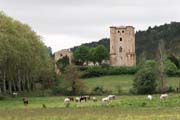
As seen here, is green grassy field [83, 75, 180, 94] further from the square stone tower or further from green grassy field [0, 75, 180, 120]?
the square stone tower

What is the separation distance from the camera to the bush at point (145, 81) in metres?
97.2

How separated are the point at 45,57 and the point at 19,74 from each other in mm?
9376

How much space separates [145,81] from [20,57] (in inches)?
800

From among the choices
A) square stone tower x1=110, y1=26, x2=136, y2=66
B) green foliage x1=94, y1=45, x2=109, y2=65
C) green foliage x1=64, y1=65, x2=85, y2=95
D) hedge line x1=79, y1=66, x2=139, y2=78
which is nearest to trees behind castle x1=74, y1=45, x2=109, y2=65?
green foliage x1=94, y1=45, x2=109, y2=65

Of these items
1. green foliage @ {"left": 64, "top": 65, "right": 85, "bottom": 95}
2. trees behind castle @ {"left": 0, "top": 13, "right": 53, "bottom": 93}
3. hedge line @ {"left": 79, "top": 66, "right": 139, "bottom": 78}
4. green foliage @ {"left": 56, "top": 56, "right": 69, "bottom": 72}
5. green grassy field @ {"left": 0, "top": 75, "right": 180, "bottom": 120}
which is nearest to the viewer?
green grassy field @ {"left": 0, "top": 75, "right": 180, "bottom": 120}

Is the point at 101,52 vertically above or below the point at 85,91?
above

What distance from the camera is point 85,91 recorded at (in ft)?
345

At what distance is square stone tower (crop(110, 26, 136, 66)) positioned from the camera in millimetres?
183750

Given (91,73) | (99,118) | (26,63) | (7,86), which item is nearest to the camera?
(99,118)

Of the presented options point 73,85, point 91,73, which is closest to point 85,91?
point 73,85

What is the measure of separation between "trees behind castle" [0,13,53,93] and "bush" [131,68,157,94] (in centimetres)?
1801

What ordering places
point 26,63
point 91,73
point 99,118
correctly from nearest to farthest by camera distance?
point 99,118 < point 26,63 < point 91,73

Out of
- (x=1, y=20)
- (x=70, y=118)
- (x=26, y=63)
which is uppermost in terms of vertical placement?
(x=1, y=20)

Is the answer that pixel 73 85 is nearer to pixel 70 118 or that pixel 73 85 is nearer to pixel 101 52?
pixel 70 118
